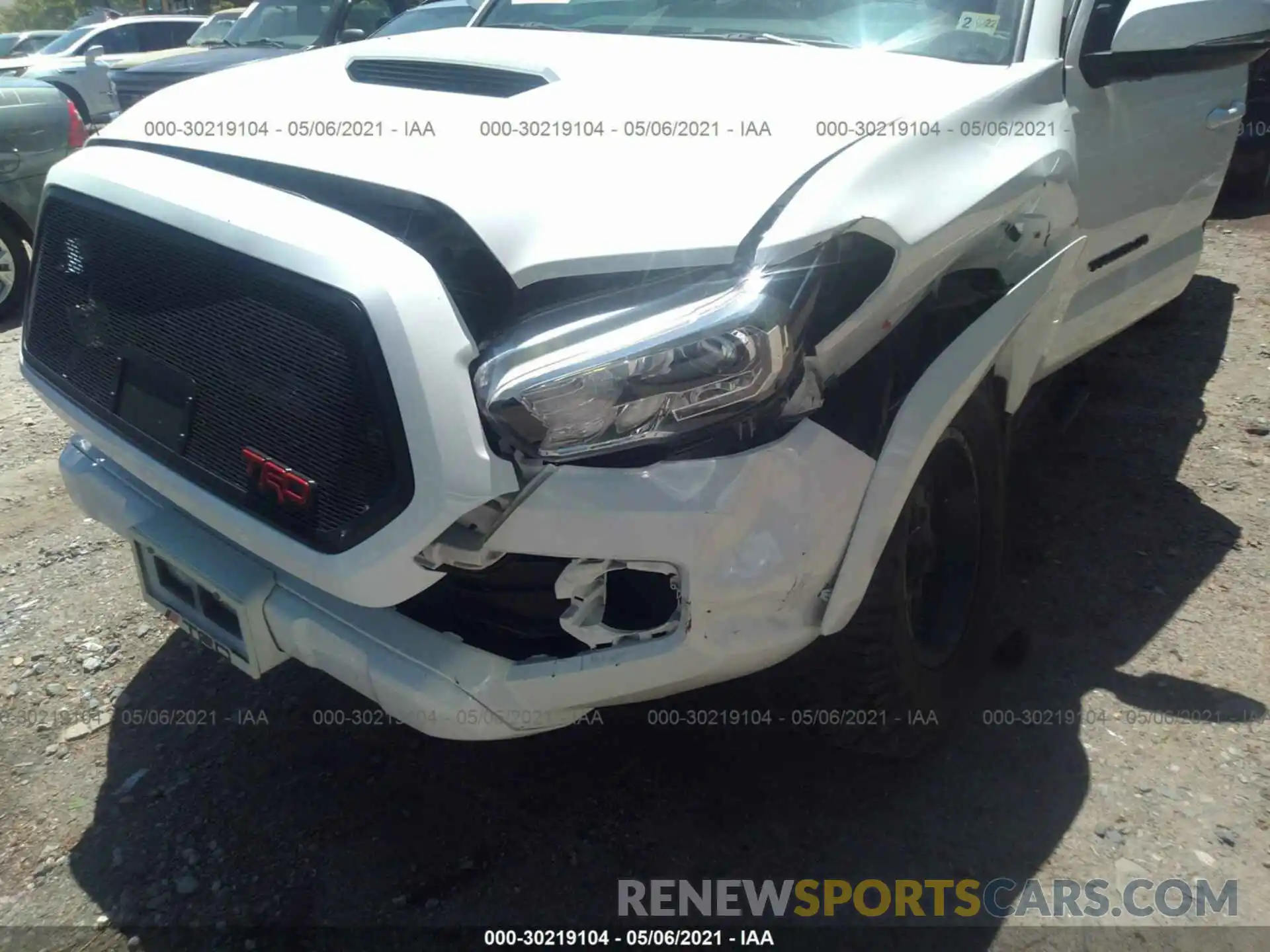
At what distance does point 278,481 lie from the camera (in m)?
1.93

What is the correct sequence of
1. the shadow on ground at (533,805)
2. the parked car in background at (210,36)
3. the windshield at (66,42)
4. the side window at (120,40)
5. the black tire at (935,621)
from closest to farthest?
the black tire at (935,621), the shadow on ground at (533,805), the parked car in background at (210,36), the side window at (120,40), the windshield at (66,42)

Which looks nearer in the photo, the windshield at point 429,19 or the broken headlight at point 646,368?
the broken headlight at point 646,368

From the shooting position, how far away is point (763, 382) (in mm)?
1757

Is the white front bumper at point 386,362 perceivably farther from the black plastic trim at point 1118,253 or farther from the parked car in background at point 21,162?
the parked car in background at point 21,162

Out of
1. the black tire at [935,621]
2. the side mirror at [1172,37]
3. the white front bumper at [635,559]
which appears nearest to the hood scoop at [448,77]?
the white front bumper at [635,559]

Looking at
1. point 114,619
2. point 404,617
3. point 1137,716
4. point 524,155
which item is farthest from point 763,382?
point 114,619

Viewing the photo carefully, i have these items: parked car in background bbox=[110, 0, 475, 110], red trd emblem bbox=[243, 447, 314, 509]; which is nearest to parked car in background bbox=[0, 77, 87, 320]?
parked car in background bbox=[110, 0, 475, 110]

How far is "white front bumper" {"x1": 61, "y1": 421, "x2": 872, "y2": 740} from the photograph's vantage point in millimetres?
1771

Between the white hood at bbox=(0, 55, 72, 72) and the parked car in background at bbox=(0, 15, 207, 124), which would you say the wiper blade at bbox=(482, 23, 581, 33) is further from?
the white hood at bbox=(0, 55, 72, 72)

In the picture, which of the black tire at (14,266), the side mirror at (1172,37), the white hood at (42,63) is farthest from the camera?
the white hood at (42,63)

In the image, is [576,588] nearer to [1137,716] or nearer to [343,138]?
[343,138]

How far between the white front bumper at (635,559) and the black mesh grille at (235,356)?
202mm

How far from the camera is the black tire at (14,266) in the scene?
6156 millimetres

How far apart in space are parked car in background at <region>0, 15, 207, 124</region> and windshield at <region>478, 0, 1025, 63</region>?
44.7ft
